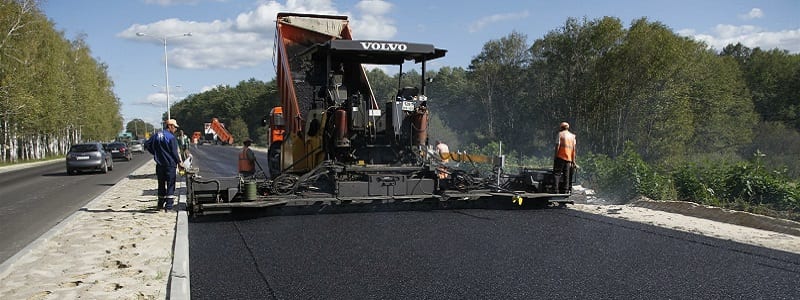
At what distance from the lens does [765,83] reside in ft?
143

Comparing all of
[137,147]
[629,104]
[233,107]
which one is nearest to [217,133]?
[629,104]

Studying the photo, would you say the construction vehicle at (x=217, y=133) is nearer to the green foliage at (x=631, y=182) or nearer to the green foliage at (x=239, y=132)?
the green foliage at (x=631, y=182)

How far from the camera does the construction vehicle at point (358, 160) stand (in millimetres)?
9055

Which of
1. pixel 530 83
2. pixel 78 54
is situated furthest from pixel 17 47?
pixel 530 83

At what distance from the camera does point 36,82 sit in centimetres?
3972

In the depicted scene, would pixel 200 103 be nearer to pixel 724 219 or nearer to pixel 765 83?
pixel 765 83

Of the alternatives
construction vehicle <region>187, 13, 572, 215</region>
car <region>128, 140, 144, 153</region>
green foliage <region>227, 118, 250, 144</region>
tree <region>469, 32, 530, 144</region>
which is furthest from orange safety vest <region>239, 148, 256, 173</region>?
green foliage <region>227, 118, 250, 144</region>

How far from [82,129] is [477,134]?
47133mm

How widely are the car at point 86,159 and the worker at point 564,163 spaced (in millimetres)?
19605

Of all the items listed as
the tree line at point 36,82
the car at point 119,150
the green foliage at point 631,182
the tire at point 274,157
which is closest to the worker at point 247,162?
the tire at point 274,157

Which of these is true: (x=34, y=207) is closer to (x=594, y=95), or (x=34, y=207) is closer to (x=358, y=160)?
(x=358, y=160)

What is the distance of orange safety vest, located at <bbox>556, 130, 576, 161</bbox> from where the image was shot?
1030 centimetres

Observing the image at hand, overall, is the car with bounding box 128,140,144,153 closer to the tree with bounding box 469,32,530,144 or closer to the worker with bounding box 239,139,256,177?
the tree with bounding box 469,32,530,144

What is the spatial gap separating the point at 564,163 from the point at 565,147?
26cm
